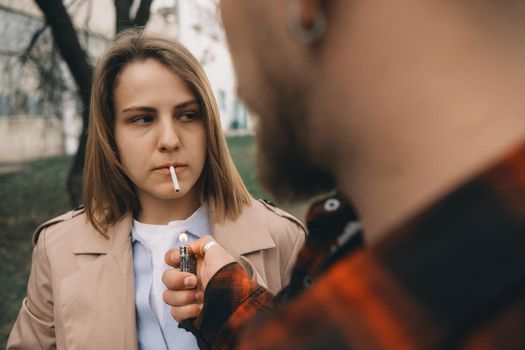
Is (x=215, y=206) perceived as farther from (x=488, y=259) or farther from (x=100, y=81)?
(x=488, y=259)

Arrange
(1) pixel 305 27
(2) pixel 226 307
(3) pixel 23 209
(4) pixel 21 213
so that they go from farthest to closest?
(3) pixel 23 209 → (4) pixel 21 213 → (2) pixel 226 307 → (1) pixel 305 27

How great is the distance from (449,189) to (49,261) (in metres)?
1.76

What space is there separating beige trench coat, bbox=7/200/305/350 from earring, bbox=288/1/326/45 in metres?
1.29

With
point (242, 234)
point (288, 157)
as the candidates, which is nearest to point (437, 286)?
point (288, 157)

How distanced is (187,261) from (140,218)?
0.74 metres

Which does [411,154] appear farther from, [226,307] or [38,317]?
[38,317]

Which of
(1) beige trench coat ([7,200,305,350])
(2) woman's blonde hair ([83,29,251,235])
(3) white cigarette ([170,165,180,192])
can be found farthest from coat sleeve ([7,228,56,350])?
(3) white cigarette ([170,165,180,192])

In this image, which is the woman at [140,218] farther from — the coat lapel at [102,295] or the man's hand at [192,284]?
the man's hand at [192,284]

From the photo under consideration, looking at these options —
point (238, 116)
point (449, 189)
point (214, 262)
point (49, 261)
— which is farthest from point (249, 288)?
point (238, 116)

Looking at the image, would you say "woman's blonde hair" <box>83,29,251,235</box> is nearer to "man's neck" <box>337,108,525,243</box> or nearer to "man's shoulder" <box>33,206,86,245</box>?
"man's shoulder" <box>33,206,86,245</box>

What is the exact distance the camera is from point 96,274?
1822 mm

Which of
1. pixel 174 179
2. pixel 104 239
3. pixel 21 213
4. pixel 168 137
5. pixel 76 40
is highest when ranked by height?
pixel 76 40

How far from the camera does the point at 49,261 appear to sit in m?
1.90

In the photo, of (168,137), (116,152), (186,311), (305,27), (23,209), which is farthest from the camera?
(23,209)
